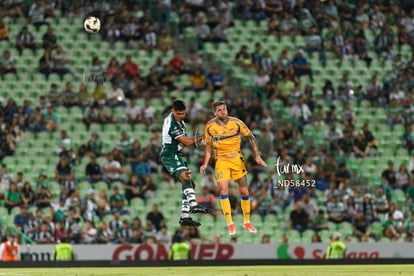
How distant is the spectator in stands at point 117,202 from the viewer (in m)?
28.7

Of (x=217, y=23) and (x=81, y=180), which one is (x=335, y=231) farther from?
(x=217, y=23)

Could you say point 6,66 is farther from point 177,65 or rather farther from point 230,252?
point 230,252

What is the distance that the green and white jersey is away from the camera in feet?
64.7

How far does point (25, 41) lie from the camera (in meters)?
33.3

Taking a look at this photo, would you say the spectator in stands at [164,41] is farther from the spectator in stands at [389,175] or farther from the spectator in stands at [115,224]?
the spectator in stands at [389,175]

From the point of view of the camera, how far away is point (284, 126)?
101 feet

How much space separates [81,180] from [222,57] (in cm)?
685

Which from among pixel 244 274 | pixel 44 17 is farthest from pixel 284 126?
pixel 244 274

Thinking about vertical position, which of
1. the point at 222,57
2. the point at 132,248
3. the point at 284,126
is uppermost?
the point at 222,57

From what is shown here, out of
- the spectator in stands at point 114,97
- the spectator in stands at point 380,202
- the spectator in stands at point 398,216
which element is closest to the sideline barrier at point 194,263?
the spectator in stands at point 398,216

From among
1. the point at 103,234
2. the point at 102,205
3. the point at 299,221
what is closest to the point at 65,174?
the point at 102,205

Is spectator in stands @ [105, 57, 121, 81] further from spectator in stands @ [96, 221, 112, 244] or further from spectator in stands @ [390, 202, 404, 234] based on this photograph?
spectator in stands @ [390, 202, 404, 234]

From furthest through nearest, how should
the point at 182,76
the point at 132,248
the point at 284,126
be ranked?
1. the point at 182,76
2. the point at 284,126
3. the point at 132,248

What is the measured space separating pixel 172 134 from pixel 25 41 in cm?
1458
